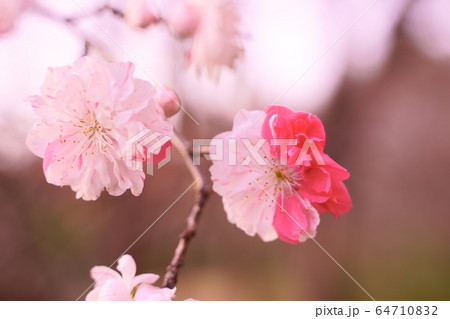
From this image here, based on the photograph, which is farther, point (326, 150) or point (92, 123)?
point (326, 150)

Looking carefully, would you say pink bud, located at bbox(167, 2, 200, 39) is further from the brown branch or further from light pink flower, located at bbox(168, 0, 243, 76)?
the brown branch

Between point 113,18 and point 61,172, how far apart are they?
11.8 inches

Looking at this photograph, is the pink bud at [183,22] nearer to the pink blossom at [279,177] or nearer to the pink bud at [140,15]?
the pink bud at [140,15]

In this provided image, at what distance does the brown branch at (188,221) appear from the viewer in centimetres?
45

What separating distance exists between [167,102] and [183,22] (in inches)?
6.9

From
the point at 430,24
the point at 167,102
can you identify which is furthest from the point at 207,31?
the point at 430,24

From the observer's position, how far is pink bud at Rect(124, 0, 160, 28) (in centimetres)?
58

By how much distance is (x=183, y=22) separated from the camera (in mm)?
556

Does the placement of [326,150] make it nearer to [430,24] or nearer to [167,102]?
[167,102]

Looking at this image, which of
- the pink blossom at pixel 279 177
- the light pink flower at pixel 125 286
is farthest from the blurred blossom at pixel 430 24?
the light pink flower at pixel 125 286

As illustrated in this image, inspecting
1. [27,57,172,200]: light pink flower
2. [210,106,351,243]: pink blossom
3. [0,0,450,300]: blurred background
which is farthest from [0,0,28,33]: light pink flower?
[210,106,351,243]: pink blossom

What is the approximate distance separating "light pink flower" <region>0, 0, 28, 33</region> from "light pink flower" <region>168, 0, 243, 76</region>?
0.91 feet

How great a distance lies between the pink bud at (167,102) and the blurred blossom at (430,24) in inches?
25.1
